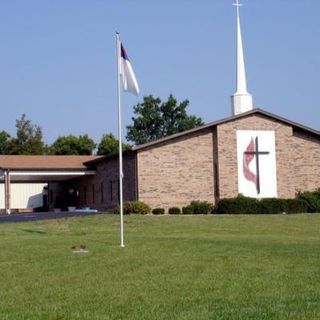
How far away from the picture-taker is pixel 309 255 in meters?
15.8

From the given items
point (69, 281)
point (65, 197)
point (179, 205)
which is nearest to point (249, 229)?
point (179, 205)

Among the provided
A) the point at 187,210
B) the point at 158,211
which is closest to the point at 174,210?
the point at 187,210

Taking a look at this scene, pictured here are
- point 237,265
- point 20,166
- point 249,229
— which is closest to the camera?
point 237,265

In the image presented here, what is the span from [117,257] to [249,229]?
1484cm

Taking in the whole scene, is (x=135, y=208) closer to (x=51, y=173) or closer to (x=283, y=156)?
(x=283, y=156)

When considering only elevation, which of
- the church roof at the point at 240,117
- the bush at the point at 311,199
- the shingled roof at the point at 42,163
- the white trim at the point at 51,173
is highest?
the church roof at the point at 240,117

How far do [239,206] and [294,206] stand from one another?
3572 millimetres

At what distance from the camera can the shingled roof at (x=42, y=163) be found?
169 feet

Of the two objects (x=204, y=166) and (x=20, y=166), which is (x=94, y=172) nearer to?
(x=20, y=166)

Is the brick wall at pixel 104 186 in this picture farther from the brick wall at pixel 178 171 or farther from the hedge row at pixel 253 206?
the hedge row at pixel 253 206

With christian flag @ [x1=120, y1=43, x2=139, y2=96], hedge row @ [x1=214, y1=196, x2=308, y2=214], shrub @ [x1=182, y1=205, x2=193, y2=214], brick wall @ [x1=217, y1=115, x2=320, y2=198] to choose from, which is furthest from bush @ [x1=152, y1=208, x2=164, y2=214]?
christian flag @ [x1=120, y1=43, x2=139, y2=96]

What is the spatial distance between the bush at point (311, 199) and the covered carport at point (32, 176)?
1580 cm

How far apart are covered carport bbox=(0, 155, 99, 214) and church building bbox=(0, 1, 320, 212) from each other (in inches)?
243

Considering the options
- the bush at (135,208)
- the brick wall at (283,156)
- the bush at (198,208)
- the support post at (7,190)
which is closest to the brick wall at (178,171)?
the brick wall at (283,156)
